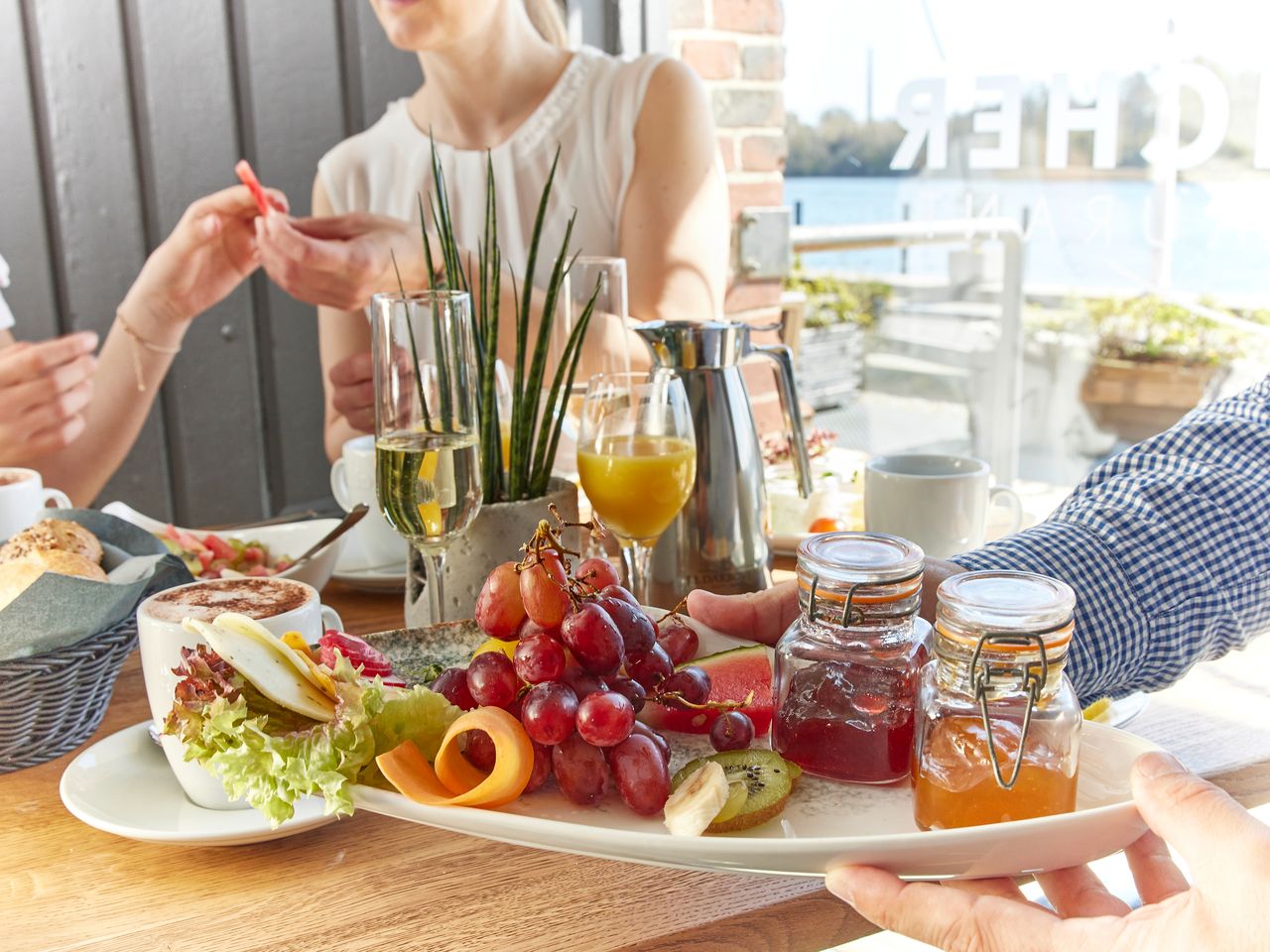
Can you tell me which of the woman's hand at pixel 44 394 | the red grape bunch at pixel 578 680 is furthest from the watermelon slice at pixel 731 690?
the woman's hand at pixel 44 394

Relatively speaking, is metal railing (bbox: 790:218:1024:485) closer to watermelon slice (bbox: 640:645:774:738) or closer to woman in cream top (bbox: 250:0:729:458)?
woman in cream top (bbox: 250:0:729:458)

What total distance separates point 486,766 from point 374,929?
115mm

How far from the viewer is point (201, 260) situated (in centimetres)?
205

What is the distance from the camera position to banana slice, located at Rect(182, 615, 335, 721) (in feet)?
2.09

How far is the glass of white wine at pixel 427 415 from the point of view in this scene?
93 centimetres

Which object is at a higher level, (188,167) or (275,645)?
(188,167)

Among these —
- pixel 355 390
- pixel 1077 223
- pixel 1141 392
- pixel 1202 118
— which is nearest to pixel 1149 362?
pixel 1141 392

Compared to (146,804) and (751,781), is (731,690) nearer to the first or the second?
(751,781)

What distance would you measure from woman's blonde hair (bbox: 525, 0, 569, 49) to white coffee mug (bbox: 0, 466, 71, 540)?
1455 mm

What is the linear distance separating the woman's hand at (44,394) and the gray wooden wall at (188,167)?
4 cm

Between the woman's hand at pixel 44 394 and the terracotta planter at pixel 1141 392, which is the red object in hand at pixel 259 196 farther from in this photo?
the terracotta planter at pixel 1141 392

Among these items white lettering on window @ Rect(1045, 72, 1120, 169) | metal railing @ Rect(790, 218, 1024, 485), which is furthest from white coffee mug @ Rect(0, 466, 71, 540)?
white lettering on window @ Rect(1045, 72, 1120, 169)

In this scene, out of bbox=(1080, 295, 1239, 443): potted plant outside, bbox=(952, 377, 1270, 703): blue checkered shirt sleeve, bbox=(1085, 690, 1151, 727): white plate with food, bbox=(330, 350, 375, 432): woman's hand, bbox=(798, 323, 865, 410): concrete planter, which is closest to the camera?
bbox=(1085, 690, 1151, 727): white plate with food

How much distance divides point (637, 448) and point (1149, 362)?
3.90 metres
